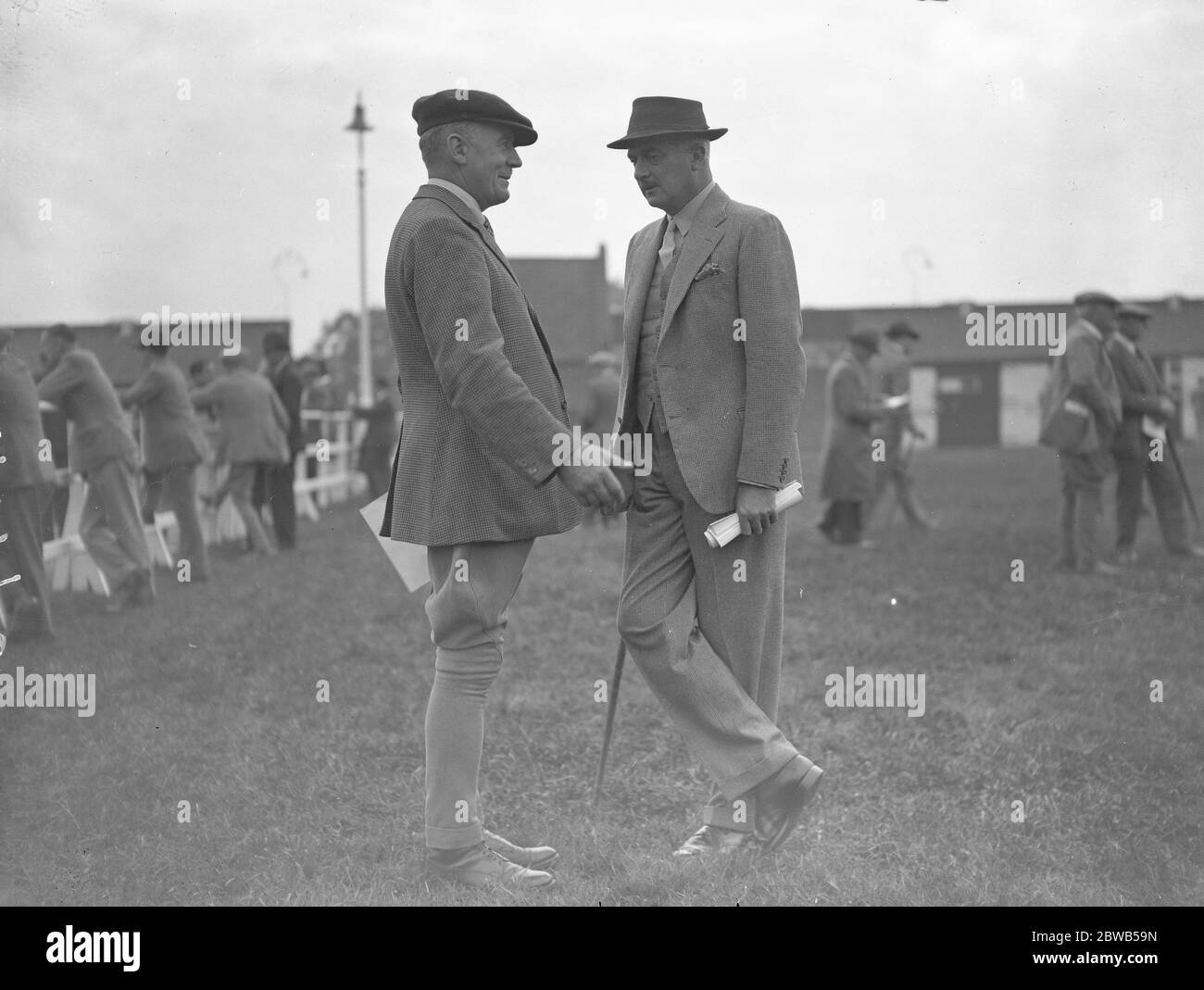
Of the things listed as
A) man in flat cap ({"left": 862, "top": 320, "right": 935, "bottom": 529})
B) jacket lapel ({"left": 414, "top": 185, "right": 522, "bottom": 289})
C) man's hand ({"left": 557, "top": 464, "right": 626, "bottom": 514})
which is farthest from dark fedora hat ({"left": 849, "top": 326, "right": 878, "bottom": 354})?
man's hand ({"left": 557, "top": 464, "right": 626, "bottom": 514})

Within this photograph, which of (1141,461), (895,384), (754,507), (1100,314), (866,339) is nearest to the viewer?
(754,507)

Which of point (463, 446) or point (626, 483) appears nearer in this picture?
point (463, 446)

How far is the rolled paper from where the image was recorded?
409 centimetres

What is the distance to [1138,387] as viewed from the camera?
11211 millimetres

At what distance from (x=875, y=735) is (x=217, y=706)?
291cm

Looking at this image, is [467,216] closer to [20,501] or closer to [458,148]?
[458,148]

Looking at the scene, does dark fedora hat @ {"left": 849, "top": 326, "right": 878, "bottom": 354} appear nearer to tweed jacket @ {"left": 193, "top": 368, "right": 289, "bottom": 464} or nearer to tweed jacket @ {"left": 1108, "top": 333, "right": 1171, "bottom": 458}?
tweed jacket @ {"left": 1108, "top": 333, "right": 1171, "bottom": 458}

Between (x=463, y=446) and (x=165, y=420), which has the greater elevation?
(x=165, y=420)

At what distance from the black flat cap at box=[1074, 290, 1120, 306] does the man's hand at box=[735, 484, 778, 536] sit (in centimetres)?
767

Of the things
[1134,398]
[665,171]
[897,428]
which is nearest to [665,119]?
[665,171]

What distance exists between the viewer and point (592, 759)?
540cm

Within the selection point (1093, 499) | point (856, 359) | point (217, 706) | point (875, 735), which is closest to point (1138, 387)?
point (1093, 499)

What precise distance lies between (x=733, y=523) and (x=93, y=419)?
19.0 feet
